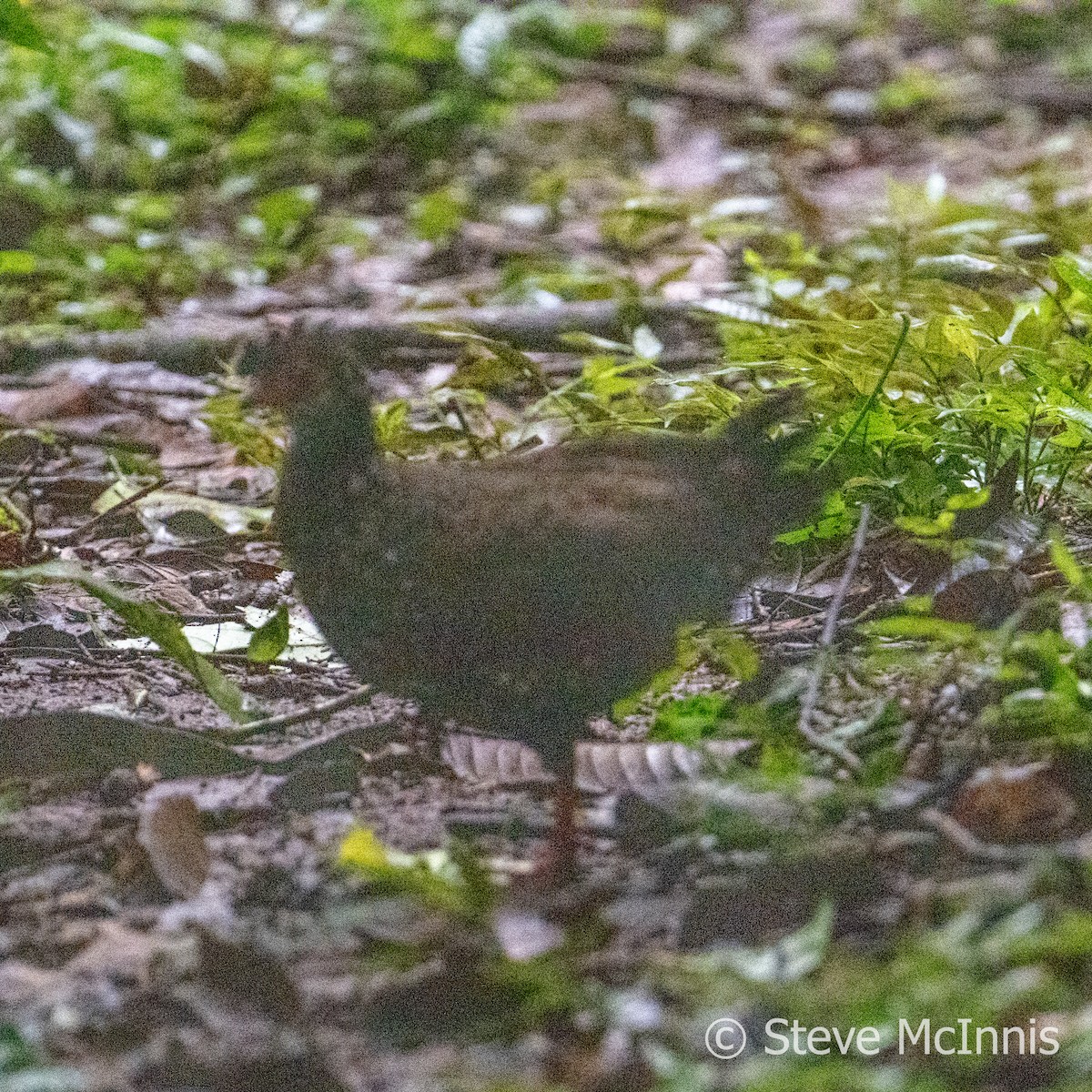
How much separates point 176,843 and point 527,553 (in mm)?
780

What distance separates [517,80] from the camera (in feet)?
30.8

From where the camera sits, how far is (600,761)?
112 inches

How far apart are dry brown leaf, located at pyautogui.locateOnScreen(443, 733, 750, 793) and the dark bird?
0.19ft

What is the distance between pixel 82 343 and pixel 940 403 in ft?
10.4

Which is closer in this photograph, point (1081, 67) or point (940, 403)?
point (940, 403)

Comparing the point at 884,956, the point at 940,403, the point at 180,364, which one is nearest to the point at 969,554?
the point at 940,403

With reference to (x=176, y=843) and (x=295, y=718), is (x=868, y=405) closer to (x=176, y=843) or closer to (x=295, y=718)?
(x=295, y=718)

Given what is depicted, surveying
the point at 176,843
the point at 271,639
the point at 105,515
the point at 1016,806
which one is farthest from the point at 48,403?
the point at 1016,806

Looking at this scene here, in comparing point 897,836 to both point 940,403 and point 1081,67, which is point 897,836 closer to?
point 940,403

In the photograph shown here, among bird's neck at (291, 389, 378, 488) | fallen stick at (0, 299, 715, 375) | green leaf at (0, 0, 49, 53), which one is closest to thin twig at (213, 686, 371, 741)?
bird's neck at (291, 389, 378, 488)

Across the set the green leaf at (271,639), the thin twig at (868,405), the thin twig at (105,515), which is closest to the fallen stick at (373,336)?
the thin twig at (105,515)

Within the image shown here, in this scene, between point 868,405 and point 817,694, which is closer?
point 817,694

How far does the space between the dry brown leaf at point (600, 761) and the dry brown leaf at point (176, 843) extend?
0.53m

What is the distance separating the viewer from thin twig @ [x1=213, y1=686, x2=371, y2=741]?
9.95ft
